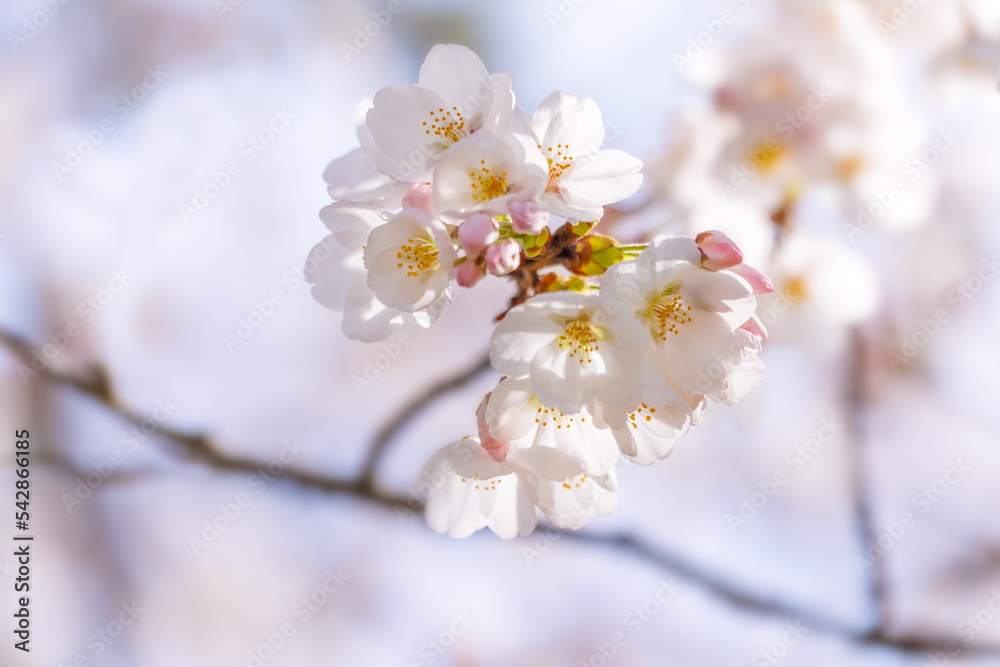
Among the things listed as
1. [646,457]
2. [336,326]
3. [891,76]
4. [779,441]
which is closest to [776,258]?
[891,76]

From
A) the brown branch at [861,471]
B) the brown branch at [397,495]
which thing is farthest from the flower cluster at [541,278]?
the brown branch at [861,471]

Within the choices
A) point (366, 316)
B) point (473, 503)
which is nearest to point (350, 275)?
point (366, 316)

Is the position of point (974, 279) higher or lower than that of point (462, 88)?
lower

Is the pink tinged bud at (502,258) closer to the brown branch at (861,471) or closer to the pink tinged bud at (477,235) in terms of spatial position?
the pink tinged bud at (477,235)

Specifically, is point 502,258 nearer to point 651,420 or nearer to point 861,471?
point 651,420

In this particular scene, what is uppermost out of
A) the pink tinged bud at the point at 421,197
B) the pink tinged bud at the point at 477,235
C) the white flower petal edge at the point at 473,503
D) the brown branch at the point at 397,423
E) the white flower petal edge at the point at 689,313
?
the pink tinged bud at the point at 421,197

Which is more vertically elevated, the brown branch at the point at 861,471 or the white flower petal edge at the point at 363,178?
the white flower petal edge at the point at 363,178

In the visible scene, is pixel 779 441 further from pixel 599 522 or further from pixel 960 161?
pixel 960 161
